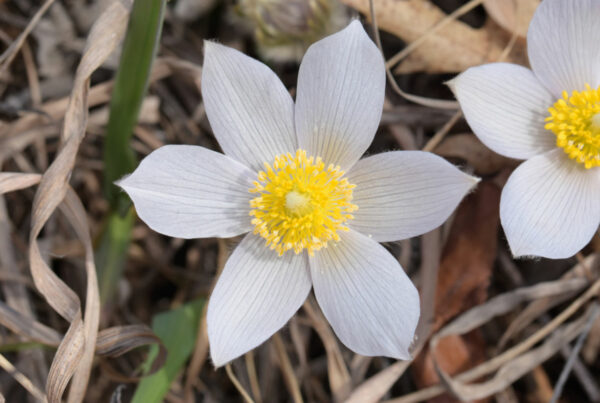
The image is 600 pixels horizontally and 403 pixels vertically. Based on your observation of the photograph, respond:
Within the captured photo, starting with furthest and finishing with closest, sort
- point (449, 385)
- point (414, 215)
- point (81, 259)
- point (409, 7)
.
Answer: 1. point (81, 259)
2. point (409, 7)
3. point (449, 385)
4. point (414, 215)

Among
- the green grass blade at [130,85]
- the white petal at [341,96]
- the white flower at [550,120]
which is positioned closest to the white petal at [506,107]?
the white flower at [550,120]

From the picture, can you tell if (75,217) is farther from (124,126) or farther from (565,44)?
(565,44)

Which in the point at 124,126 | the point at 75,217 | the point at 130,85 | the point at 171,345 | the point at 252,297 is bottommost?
the point at 171,345

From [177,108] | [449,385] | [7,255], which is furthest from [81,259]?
[449,385]

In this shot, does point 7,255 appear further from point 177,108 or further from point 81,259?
point 177,108

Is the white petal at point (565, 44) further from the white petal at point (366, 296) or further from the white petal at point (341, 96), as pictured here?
the white petal at point (366, 296)

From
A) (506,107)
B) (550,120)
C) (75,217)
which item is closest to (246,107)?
(75,217)

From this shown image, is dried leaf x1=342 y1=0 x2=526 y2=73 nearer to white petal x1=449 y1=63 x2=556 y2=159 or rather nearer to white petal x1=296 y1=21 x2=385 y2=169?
white petal x1=449 y1=63 x2=556 y2=159
